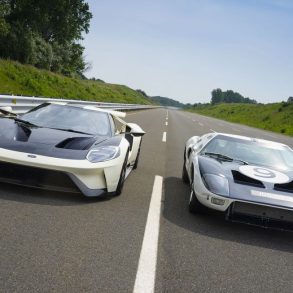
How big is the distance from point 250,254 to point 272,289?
817 mm

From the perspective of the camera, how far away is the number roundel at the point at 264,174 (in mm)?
5308

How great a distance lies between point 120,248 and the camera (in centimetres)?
395

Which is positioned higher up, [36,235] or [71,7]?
[71,7]

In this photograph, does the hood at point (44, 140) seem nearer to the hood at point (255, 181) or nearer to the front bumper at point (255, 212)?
the hood at point (255, 181)

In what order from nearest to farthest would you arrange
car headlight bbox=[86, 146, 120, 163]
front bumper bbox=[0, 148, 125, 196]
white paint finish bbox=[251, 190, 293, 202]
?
1. white paint finish bbox=[251, 190, 293, 202]
2. front bumper bbox=[0, 148, 125, 196]
3. car headlight bbox=[86, 146, 120, 163]

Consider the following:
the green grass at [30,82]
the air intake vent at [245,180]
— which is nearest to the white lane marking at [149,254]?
the air intake vent at [245,180]

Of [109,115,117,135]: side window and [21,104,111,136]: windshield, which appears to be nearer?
[21,104,111,136]: windshield

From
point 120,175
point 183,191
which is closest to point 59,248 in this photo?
point 120,175

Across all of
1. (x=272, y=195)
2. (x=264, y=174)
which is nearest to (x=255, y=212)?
(x=272, y=195)

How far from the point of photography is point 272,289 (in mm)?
3508

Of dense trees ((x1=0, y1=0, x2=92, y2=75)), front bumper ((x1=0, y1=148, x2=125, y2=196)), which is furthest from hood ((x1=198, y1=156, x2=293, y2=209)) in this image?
dense trees ((x1=0, y1=0, x2=92, y2=75))

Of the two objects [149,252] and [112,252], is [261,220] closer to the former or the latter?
[149,252]

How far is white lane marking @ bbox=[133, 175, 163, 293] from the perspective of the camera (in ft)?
10.6

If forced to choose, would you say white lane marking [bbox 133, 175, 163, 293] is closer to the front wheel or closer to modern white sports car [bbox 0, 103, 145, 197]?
the front wheel
